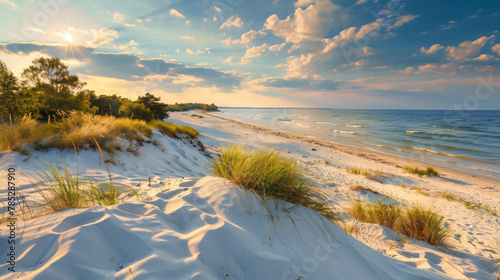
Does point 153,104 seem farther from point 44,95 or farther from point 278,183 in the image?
point 278,183

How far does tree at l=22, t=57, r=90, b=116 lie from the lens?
9294mm

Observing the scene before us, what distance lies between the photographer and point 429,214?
3.43 metres

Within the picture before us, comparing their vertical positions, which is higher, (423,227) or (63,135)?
(63,135)

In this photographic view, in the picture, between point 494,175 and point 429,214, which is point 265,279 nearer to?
point 429,214

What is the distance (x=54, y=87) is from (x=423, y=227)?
15344 mm

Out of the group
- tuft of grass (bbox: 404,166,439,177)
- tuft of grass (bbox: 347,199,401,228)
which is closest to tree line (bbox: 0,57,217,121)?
tuft of grass (bbox: 347,199,401,228)

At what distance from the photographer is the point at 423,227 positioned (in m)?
3.42

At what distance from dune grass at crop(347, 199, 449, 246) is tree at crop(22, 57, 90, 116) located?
40.0ft

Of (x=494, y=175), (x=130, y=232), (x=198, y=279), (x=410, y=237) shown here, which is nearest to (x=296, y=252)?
(x=198, y=279)

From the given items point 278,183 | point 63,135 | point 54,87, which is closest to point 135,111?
point 54,87

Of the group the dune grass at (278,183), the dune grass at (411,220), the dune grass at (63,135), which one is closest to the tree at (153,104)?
the dune grass at (63,135)

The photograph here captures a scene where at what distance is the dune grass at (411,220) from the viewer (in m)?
3.33

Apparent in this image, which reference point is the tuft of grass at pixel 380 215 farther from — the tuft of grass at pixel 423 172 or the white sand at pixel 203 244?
the tuft of grass at pixel 423 172

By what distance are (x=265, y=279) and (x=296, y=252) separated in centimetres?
48
